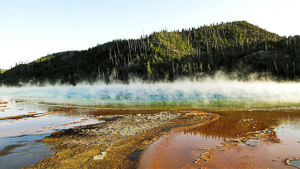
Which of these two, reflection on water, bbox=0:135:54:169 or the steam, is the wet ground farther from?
the steam

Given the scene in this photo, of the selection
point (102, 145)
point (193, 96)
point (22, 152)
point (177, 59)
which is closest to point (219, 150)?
point (102, 145)

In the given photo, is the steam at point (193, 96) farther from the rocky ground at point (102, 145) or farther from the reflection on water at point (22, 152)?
the reflection on water at point (22, 152)

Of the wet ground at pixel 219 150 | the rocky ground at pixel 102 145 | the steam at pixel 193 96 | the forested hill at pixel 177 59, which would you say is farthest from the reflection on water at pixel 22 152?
the forested hill at pixel 177 59

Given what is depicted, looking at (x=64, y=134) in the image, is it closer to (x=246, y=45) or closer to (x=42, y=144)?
(x=42, y=144)

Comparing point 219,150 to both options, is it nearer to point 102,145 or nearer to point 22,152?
point 102,145

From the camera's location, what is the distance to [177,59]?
113 m

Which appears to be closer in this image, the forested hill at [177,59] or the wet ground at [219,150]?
the wet ground at [219,150]

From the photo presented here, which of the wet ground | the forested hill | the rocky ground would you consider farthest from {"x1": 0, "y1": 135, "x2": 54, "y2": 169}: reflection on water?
the forested hill

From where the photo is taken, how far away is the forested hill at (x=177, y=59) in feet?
324

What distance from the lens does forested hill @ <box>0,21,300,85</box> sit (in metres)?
98.6

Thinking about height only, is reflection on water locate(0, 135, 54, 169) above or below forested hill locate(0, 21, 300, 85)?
below

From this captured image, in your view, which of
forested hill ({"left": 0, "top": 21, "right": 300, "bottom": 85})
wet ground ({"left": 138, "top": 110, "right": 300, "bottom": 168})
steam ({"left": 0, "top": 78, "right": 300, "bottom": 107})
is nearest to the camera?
wet ground ({"left": 138, "top": 110, "right": 300, "bottom": 168})

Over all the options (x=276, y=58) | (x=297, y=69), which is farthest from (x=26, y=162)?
(x=276, y=58)

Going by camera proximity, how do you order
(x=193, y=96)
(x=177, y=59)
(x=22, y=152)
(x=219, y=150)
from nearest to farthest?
1. (x=22, y=152)
2. (x=219, y=150)
3. (x=193, y=96)
4. (x=177, y=59)
